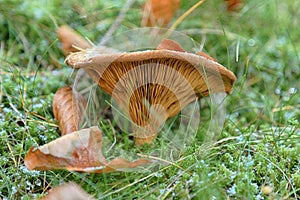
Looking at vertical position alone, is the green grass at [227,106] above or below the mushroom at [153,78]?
below

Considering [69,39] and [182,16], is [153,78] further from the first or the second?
[182,16]

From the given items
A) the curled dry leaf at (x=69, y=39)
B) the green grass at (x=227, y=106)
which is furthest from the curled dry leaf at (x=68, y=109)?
the curled dry leaf at (x=69, y=39)

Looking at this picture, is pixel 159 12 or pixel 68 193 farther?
pixel 159 12

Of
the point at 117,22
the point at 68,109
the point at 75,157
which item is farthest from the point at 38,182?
the point at 117,22

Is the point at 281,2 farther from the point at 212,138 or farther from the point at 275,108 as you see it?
the point at 212,138

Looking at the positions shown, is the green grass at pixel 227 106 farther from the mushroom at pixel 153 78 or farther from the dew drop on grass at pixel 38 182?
the mushroom at pixel 153 78
